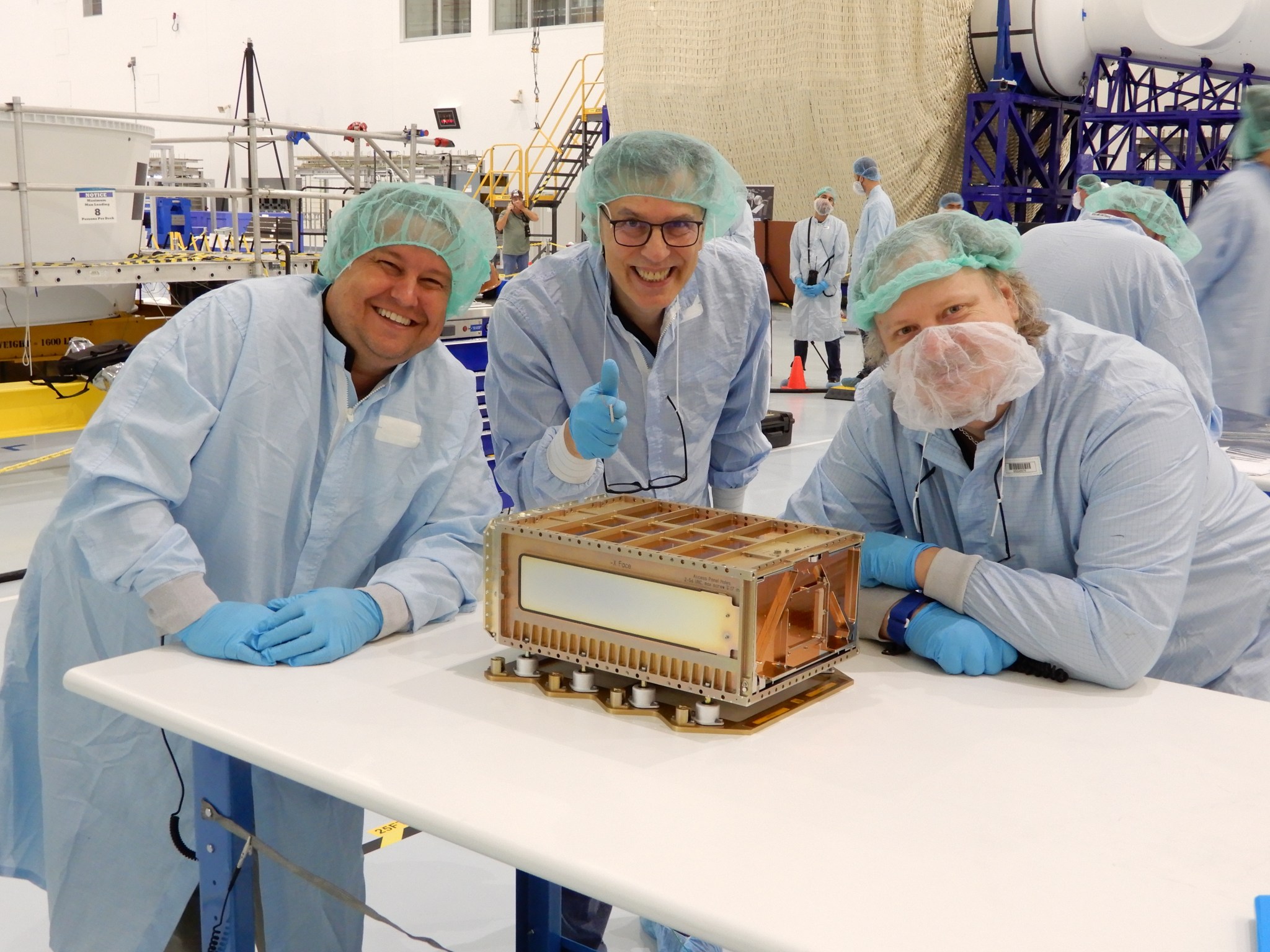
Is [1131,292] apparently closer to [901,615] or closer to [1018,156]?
A: [901,615]

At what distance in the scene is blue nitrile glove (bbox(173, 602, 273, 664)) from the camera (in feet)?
5.10

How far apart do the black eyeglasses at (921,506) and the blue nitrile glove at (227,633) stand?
0.97 meters

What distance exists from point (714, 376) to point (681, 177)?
0.42 metres

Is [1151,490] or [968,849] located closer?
[968,849]

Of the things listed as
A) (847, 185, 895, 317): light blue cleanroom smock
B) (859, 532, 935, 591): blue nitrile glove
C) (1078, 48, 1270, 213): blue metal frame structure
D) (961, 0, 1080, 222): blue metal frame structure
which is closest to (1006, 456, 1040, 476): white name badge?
(859, 532, 935, 591): blue nitrile glove

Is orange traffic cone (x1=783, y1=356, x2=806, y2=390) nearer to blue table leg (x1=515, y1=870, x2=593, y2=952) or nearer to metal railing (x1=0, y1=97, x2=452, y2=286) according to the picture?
metal railing (x1=0, y1=97, x2=452, y2=286)

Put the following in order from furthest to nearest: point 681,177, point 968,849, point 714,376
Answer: point 714,376, point 681,177, point 968,849

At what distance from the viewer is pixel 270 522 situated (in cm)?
177

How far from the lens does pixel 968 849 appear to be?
108cm

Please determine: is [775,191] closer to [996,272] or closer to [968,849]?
[996,272]

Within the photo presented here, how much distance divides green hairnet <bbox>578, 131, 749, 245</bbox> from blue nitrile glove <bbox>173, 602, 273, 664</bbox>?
0.95m

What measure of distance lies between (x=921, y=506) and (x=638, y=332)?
2.24ft

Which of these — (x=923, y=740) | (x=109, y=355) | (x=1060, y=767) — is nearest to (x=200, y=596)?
(x=923, y=740)

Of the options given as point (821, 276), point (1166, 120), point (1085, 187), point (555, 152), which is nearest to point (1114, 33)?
point (1166, 120)
